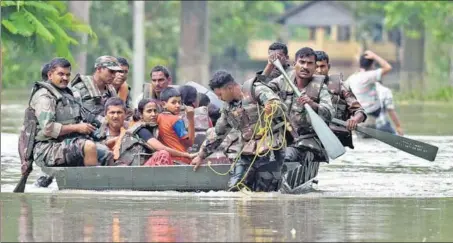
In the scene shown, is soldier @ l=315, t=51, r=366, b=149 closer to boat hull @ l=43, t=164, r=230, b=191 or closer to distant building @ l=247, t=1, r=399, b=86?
boat hull @ l=43, t=164, r=230, b=191

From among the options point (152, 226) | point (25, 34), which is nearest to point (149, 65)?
point (25, 34)

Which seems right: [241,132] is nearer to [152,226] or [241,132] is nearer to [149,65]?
[152,226]

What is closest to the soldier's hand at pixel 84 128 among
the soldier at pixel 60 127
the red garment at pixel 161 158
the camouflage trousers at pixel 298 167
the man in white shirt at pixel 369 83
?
the soldier at pixel 60 127

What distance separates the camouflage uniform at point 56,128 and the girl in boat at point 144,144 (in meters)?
0.22

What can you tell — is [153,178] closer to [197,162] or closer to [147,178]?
[147,178]

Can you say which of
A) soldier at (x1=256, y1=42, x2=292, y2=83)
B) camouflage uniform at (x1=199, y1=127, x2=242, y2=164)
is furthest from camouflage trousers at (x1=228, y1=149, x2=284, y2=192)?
soldier at (x1=256, y1=42, x2=292, y2=83)

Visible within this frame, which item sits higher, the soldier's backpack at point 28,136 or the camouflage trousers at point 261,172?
the soldier's backpack at point 28,136

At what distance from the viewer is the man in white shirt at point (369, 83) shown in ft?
86.1

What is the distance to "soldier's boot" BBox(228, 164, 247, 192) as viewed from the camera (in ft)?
55.7

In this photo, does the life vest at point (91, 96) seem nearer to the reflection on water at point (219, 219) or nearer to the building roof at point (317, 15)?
the reflection on water at point (219, 219)

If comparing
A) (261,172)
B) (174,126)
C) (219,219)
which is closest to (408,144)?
(261,172)

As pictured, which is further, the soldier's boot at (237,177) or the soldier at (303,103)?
the soldier at (303,103)

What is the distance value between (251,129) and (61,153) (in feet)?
7.17

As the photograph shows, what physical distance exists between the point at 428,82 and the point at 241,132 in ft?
147
